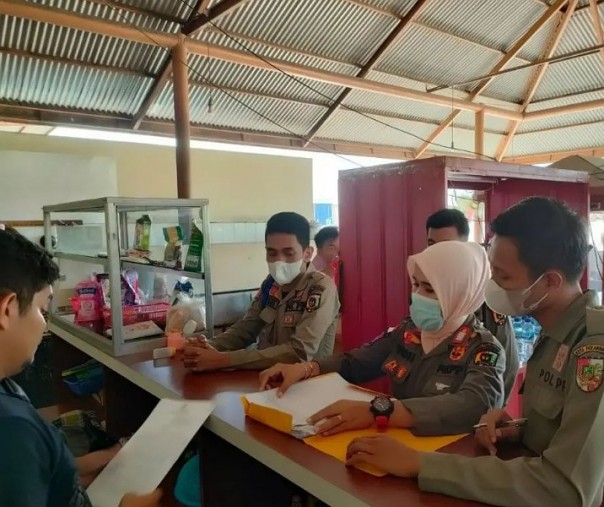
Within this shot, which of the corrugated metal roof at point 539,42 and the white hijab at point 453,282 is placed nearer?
the white hijab at point 453,282

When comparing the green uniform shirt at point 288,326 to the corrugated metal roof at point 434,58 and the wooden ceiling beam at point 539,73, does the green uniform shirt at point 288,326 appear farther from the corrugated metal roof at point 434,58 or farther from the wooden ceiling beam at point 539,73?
the wooden ceiling beam at point 539,73

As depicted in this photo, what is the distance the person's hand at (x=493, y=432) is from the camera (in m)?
1.04

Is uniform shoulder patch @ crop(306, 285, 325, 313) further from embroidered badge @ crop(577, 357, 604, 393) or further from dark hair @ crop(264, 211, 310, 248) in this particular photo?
embroidered badge @ crop(577, 357, 604, 393)

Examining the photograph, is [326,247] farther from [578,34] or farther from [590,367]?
[578,34]

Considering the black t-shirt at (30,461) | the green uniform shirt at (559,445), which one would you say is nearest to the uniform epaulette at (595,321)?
the green uniform shirt at (559,445)

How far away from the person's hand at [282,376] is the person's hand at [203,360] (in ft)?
0.90

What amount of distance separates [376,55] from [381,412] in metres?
4.75

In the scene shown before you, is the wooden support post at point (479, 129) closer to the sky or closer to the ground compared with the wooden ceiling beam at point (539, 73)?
closer to the ground

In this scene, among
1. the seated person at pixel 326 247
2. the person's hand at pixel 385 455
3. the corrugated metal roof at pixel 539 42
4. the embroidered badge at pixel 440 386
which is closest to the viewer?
the person's hand at pixel 385 455

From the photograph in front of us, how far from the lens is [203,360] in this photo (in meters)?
1.66

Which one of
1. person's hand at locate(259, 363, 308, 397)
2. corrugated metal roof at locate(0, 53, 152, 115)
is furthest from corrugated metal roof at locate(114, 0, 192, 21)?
person's hand at locate(259, 363, 308, 397)

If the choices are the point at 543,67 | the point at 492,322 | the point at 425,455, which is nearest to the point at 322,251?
the point at 492,322

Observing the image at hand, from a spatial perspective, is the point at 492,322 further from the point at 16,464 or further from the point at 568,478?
the point at 16,464

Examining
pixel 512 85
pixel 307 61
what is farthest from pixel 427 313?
pixel 512 85
